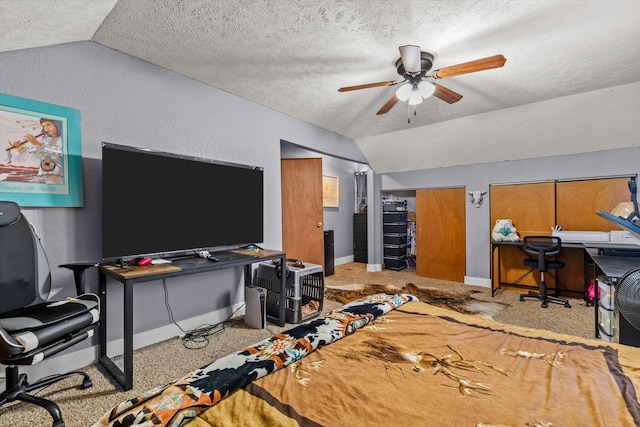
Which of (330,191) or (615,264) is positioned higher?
(330,191)

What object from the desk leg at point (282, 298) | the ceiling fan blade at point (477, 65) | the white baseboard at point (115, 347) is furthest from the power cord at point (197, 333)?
the ceiling fan blade at point (477, 65)

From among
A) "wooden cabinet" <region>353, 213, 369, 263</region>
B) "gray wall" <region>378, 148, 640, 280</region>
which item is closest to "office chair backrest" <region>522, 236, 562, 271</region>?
"gray wall" <region>378, 148, 640, 280</region>

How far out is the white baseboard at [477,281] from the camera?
4727 mm

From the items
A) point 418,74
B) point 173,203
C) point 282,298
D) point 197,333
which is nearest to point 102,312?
point 197,333

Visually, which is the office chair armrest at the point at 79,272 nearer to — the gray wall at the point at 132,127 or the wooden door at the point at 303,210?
the gray wall at the point at 132,127

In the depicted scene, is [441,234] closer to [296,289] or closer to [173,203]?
[296,289]

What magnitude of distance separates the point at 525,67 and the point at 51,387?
14.2 ft

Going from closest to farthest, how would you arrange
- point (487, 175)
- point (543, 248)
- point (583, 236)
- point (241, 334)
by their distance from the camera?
point (241, 334) < point (543, 248) < point (583, 236) < point (487, 175)

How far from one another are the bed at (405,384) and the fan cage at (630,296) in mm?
339

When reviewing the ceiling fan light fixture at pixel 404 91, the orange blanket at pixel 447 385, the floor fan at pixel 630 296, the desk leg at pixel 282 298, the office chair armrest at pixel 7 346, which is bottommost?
the desk leg at pixel 282 298

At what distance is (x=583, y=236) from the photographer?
387cm

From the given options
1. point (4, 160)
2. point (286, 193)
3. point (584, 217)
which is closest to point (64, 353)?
point (4, 160)

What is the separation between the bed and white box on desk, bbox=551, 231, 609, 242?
3.33 m

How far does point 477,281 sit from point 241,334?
12.3 ft
